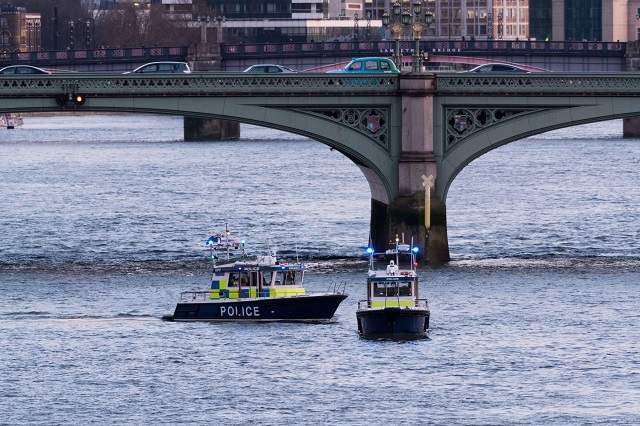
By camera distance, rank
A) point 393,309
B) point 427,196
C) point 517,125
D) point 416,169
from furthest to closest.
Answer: point 517,125
point 416,169
point 427,196
point 393,309

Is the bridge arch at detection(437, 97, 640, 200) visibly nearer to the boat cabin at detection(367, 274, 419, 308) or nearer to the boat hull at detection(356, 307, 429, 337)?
the boat cabin at detection(367, 274, 419, 308)

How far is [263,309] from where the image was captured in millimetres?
86312

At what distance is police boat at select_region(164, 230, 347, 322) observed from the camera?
85.9m

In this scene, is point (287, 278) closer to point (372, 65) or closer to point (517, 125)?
point (517, 125)

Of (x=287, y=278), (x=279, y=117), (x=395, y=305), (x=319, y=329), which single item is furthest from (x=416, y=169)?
(x=395, y=305)

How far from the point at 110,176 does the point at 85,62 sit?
65.6 ft

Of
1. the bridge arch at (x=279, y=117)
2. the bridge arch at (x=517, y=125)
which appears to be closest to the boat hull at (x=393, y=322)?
the bridge arch at (x=279, y=117)

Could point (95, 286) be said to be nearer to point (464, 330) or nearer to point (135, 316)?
point (135, 316)

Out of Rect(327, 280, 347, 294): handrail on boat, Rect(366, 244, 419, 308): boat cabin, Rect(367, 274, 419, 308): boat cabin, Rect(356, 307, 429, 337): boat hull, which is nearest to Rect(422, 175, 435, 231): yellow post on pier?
Rect(327, 280, 347, 294): handrail on boat

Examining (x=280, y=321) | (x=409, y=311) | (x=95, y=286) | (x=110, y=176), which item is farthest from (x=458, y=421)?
(x=110, y=176)

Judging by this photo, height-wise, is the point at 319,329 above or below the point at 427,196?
below

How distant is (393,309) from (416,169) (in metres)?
16.9

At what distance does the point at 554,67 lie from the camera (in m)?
198

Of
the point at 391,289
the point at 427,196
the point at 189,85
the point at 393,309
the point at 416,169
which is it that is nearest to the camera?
the point at 393,309
